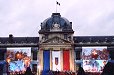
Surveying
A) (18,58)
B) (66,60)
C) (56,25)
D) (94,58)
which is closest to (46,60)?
(66,60)

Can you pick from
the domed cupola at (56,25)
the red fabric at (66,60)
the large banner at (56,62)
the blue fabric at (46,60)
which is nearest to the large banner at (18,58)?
the blue fabric at (46,60)

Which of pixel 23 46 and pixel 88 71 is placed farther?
pixel 23 46

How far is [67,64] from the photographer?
11219cm

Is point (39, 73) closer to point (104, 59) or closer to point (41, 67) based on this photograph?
point (41, 67)

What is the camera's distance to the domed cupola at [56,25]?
114 meters

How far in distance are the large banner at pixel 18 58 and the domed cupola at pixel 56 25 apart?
7.61m

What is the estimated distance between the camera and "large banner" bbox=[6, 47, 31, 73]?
10769 centimetres

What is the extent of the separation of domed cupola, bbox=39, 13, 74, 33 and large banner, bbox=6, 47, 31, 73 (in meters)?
7.61

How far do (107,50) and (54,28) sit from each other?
13631 millimetres

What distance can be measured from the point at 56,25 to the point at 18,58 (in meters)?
12.2

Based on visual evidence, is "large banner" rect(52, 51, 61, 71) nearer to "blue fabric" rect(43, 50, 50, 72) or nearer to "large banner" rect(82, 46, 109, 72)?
"blue fabric" rect(43, 50, 50, 72)

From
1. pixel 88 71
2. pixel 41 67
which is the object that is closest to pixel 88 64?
pixel 88 71

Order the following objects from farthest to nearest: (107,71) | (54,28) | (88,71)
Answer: (54,28), (88,71), (107,71)

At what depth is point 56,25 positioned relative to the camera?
374ft
